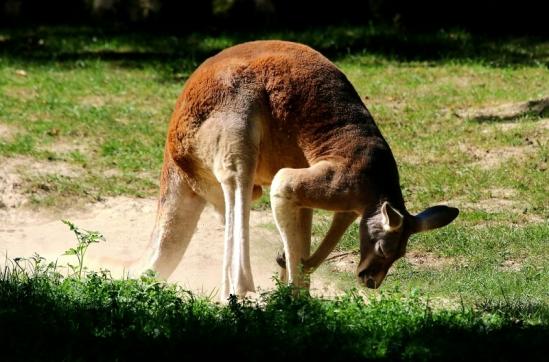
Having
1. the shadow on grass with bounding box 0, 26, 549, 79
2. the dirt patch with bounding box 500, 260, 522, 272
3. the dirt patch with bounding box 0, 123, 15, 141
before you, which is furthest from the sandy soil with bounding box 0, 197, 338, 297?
the shadow on grass with bounding box 0, 26, 549, 79

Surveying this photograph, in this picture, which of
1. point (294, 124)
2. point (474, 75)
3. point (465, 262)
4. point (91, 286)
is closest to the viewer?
point (91, 286)

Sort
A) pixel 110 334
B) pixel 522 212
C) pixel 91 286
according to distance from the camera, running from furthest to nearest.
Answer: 1. pixel 522 212
2. pixel 91 286
3. pixel 110 334

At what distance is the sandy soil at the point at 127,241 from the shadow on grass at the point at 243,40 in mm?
5088

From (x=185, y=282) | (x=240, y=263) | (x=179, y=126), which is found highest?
(x=179, y=126)

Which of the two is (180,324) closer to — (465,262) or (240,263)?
(240,263)

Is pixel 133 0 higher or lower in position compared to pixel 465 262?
higher

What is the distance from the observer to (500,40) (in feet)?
54.7

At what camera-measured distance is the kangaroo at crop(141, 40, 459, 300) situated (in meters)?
7.00

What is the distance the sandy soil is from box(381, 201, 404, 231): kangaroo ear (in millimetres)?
1515

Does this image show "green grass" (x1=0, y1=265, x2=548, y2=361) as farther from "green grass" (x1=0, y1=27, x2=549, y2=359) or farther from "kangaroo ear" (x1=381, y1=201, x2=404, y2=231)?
"kangaroo ear" (x1=381, y1=201, x2=404, y2=231)

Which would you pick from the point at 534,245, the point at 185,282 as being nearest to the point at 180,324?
the point at 185,282

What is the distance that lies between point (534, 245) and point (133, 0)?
1018 cm

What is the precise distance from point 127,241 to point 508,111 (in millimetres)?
5135

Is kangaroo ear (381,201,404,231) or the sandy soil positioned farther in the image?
the sandy soil
